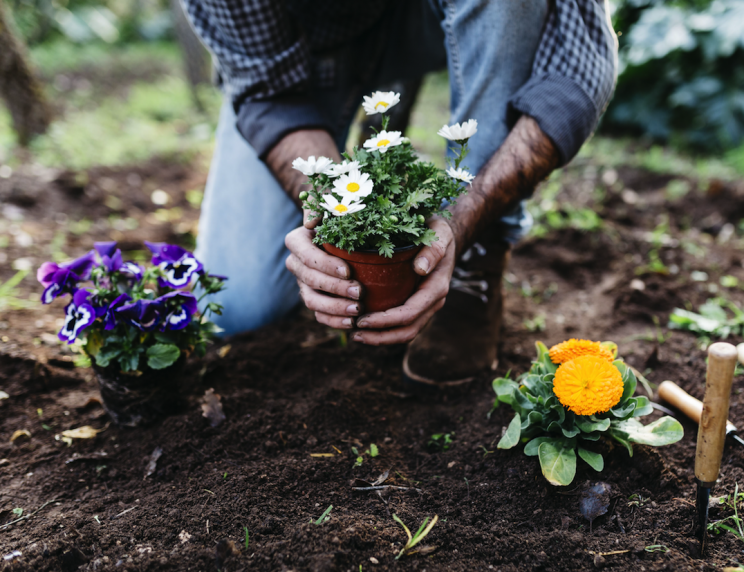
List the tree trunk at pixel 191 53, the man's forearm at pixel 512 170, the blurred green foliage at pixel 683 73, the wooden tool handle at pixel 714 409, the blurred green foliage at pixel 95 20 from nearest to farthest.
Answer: the wooden tool handle at pixel 714 409 → the man's forearm at pixel 512 170 → the blurred green foliage at pixel 683 73 → the tree trunk at pixel 191 53 → the blurred green foliage at pixel 95 20

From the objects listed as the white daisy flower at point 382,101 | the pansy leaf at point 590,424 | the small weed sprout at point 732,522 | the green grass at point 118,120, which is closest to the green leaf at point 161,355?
the white daisy flower at point 382,101

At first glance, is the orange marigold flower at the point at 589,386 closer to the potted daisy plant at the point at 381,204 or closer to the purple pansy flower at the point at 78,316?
the potted daisy plant at the point at 381,204

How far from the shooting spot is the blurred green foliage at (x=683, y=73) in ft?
14.2

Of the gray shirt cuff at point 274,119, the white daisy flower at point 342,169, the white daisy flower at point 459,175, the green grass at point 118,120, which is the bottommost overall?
the green grass at point 118,120

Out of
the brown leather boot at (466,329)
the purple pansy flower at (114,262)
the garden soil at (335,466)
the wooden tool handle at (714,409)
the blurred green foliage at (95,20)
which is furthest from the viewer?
the blurred green foliage at (95,20)

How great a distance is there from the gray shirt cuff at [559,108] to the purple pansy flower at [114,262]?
52.7 inches

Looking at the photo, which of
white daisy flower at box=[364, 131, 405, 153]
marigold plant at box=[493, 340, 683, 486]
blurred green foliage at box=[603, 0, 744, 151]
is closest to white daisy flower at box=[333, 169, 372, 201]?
white daisy flower at box=[364, 131, 405, 153]

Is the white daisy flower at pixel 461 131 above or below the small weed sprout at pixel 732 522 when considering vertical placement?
above

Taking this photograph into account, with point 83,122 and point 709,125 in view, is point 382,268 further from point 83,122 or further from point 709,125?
point 83,122

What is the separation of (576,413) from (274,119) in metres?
1.44

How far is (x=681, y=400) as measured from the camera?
1.55 meters

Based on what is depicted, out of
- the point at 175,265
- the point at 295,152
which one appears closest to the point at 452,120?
the point at 295,152

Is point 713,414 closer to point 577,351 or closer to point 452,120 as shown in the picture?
point 577,351

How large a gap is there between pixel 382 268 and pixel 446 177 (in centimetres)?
31
